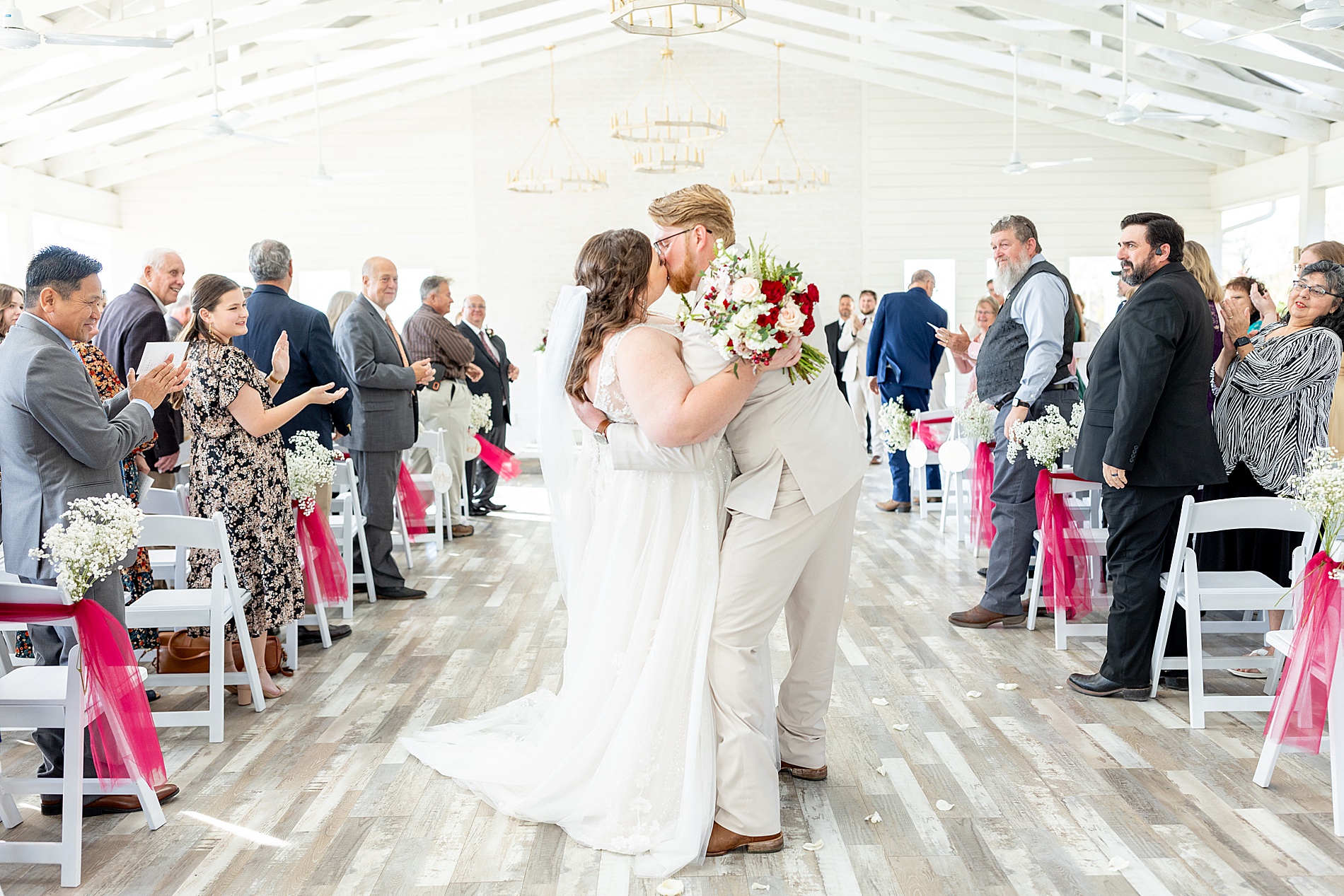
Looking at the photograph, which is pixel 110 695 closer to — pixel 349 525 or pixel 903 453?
pixel 349 525

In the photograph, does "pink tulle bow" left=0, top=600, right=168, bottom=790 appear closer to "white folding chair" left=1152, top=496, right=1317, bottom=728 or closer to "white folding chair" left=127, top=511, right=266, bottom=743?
"white folding chair" left=127, top=511, right=266, bottom=743

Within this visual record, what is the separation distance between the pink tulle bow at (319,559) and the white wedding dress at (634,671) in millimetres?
1931

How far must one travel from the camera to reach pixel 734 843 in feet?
9.52

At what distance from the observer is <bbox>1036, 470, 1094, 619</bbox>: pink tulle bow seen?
4801 millimetres

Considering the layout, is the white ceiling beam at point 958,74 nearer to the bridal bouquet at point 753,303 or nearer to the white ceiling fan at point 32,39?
the white ceiling fan at point 32,39

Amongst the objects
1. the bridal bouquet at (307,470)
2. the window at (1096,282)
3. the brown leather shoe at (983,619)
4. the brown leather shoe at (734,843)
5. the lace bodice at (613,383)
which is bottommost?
the brown leather shoe at (983,619)

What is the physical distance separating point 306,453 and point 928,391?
530 cm

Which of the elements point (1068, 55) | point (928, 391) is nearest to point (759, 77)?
point (1068, 55)

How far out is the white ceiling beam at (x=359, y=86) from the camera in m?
12.6

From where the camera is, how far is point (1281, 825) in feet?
9.80

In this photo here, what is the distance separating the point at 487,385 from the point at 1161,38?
639 centimetres

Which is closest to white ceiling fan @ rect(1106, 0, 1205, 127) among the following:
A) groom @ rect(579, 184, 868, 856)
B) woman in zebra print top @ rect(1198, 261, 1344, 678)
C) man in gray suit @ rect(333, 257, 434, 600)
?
woman in zebra print top @ rect(1198, 261, 1344, 678)

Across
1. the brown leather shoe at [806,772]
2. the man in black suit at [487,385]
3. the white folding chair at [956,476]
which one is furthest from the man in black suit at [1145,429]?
the man in black suit at [487,385]

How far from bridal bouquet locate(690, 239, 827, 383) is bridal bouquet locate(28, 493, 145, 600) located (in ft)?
5.55
